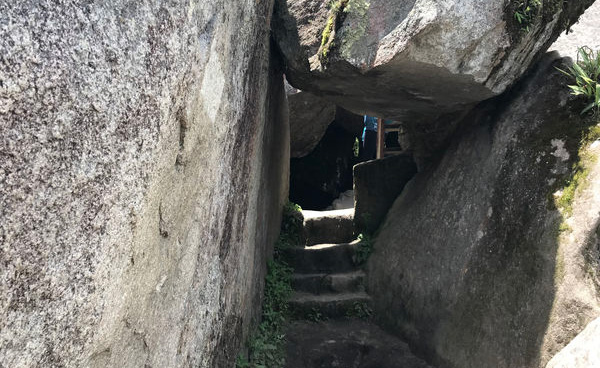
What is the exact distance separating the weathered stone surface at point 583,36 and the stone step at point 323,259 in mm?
3806

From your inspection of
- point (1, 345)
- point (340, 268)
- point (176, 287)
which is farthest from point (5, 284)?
point (340, 268)

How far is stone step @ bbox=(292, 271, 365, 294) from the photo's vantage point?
22.6 feet

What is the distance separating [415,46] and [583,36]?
3.31 meters

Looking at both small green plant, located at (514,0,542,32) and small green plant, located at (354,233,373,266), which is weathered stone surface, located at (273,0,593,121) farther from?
small green plant, located at (354,233,373,266)

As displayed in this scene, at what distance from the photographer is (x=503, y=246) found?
452 centimetres

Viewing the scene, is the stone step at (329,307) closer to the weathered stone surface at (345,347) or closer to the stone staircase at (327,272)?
the stone staircase at (327,272)

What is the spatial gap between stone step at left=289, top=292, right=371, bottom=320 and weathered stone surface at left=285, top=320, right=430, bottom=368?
13cm

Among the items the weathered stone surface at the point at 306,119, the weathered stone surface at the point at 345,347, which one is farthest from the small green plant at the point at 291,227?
the weathered stone surface at the point at 306,119

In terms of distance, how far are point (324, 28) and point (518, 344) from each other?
3545 mm

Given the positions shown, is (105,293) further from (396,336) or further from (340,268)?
(340,268)

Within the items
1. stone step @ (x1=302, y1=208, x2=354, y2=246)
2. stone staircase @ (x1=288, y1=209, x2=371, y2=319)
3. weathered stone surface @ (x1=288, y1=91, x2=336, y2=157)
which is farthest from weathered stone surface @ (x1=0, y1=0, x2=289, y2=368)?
weathered stone surface @ (x1=288, y1=91, x2=336, y2=157)

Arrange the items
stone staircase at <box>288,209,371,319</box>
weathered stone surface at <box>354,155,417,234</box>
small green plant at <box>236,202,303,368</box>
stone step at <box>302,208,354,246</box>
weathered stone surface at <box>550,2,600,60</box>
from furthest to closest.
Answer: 1. stone step at <box>302,208,354,246</box>
2. weathered stone surface at <box>354,155,417,234</box>
3. stone staircase at <box>288,209,371,319</box>
4. weathered stone surface at <box>550,2,600,60</box>
5. small green plant at <box>236,202,303,368</box>

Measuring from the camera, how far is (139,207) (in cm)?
201

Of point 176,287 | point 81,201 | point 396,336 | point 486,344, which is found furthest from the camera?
point 396,336
